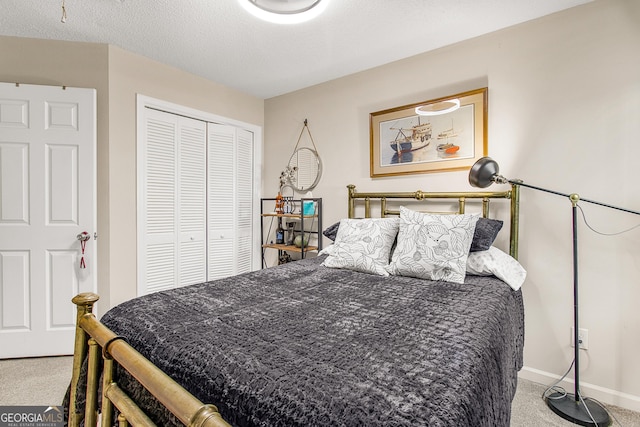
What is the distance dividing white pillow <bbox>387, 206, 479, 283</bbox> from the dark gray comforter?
18 centimetres

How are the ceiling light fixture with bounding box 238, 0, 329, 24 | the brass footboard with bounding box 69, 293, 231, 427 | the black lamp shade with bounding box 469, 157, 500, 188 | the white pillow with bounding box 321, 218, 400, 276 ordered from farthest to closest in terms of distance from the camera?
the white pillow with bounding box 321, 218, 400, 276 → the black lamp shade with bounding box 469, 157, 500, 188 → the ceiling light fixture with bounding box 238, 0, 329, 24 → the brass footboard with bounding box 69, 293, 231, 427

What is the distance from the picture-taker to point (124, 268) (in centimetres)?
278

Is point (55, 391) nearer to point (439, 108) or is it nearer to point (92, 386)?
point (92, 386)

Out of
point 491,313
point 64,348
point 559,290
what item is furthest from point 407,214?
point 64,348

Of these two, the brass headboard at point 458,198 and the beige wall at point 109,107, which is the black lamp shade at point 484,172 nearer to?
the brass headboard at point 458,198

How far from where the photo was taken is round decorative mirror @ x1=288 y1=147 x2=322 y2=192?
342 cm

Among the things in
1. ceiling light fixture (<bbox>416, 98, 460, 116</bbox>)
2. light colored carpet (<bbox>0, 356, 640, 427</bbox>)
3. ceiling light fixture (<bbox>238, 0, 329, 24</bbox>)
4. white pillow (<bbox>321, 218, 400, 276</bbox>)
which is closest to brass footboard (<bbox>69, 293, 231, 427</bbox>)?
light colored carpet (<bbox>0, 356, 640, 427</bbox>)

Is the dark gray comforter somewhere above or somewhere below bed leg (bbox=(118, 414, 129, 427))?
above

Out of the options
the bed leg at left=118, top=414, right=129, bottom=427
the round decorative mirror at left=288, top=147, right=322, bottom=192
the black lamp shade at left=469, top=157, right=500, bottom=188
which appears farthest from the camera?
the round decorative mirror at left=288, top=147, right=322, bottom=192

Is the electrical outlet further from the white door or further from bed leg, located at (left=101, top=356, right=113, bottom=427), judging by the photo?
the white door

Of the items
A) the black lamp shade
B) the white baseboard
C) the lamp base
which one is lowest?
the lamp base

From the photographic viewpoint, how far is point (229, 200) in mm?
3631

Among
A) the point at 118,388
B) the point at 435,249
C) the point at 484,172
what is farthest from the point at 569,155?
the point at 118,388

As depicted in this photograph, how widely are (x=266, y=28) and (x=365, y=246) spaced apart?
1.75m
